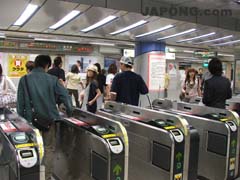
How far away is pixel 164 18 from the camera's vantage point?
4602 millimetres

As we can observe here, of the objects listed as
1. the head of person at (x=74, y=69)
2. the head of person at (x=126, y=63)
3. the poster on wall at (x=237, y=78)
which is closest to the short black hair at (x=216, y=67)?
the head of person at (x=126, y=63)

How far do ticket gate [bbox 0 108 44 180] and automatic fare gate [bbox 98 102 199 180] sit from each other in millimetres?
1003

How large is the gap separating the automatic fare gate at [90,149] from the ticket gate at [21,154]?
1.54ft

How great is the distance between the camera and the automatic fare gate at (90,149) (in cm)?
198

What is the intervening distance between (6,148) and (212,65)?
2350 mm

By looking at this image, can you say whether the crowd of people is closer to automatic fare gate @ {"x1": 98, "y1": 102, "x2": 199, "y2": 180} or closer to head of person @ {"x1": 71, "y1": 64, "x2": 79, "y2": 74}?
automatic fare gate @ {"x1": 98, "y1": 102, "x2": 199, "y2": 180}

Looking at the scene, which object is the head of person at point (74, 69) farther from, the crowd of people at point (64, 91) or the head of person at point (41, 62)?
the head of person at point (41, 62)

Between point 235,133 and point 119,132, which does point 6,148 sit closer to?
point 119,132

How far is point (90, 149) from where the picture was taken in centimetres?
220

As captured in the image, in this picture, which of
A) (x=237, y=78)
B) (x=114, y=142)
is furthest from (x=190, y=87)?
(x=114, y=142)

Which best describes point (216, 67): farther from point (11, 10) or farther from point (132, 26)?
point (11, 10)

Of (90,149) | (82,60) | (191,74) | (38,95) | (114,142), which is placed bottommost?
(90,149)

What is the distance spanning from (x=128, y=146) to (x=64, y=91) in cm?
80

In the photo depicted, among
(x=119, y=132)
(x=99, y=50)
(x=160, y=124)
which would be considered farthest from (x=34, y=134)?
(x=99, y=50)
